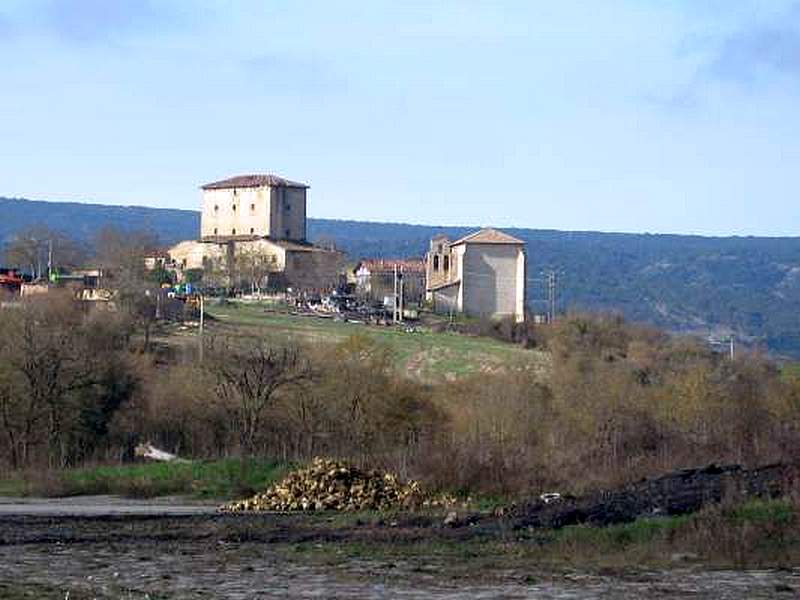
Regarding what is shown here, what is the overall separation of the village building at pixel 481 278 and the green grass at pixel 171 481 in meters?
78.6

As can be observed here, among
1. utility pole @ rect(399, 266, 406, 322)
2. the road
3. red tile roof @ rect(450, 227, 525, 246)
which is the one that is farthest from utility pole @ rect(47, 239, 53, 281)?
the road

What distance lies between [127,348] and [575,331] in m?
29.3

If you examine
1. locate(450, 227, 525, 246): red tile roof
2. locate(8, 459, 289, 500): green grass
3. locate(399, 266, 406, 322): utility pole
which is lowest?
locate(8, 459, 289, 500): green grass

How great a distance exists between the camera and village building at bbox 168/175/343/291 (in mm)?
127188

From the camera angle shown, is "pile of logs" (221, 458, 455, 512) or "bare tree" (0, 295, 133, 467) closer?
"pile of logs" (221, 458, 455, 512)

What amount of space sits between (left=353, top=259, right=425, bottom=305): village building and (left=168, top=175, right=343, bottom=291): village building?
2.91 meters

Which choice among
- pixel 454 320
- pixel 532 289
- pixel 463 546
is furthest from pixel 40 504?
pixel 532 289

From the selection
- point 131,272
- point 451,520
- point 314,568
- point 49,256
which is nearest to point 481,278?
point 131,272

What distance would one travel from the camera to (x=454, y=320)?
11312cm

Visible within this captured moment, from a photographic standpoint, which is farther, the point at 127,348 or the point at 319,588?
the point at 127,348

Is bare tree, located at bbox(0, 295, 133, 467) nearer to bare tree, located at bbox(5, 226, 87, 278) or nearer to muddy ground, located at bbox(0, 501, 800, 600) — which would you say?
muddy ground, located at bbox(0, 501, 800, 600)

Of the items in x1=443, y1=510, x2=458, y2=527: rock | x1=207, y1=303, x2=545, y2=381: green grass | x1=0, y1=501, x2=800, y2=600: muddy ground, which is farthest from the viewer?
x1=207, y1=303, x2=545, y2=381: green grass

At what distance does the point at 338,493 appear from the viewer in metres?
34.1

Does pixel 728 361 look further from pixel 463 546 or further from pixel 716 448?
pixel 463 546
